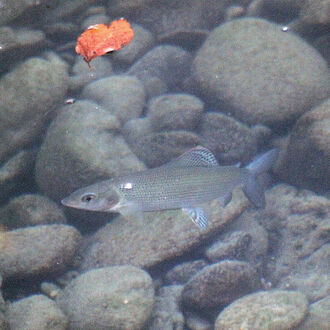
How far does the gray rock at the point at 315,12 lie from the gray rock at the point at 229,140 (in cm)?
246

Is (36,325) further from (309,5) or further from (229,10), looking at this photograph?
(229,10)

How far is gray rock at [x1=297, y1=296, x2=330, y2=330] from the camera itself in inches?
152

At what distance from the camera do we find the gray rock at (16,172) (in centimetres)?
641

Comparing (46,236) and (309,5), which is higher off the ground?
(309,5)

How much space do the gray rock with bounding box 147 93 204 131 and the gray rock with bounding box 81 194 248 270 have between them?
5.35ft

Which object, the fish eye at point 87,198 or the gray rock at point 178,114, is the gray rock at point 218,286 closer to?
the fish eye at point 87,198

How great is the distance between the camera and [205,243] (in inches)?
226

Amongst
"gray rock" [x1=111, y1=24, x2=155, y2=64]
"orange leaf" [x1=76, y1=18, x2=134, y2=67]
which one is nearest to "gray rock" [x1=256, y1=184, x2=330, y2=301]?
"orange leaf" [x1=76, y1=18, x2=134, y2=67]

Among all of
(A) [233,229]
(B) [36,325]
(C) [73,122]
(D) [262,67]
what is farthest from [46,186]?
(D) [262,67]

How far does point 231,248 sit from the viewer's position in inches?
212

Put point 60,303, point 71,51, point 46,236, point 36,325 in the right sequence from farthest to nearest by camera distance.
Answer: point 71,51 < point 46,236 < point 60,303 < point 36,325

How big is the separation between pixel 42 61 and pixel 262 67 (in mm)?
3915

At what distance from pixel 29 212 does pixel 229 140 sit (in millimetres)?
3442

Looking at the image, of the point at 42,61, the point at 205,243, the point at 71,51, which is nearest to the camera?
the point at 205,243
